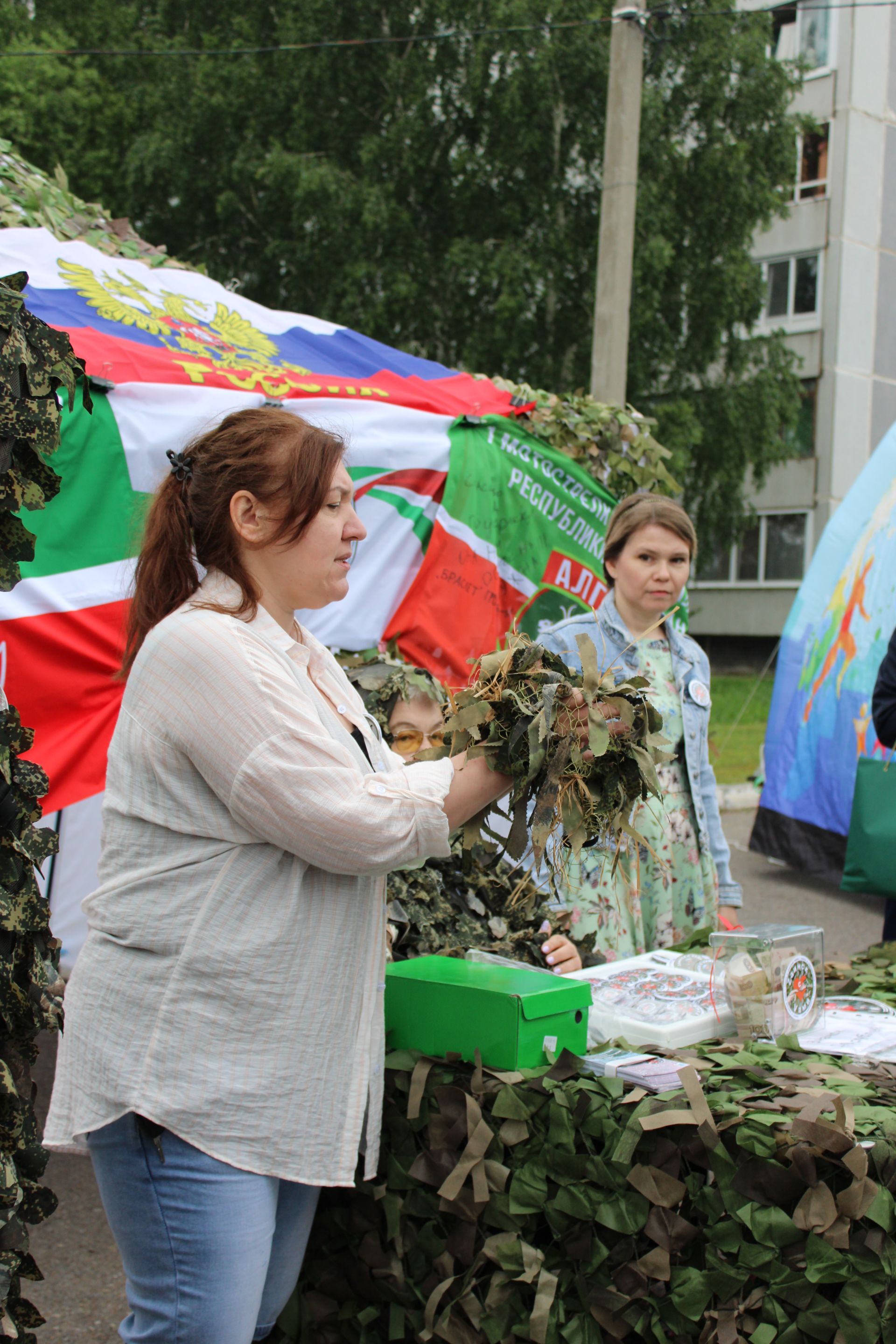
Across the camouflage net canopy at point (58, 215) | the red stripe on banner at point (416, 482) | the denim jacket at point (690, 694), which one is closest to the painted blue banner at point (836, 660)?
the red stripe on banner at point (416, 482)

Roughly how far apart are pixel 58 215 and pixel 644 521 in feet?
8.51

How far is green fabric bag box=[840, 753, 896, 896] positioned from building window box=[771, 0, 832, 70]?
17.5 m

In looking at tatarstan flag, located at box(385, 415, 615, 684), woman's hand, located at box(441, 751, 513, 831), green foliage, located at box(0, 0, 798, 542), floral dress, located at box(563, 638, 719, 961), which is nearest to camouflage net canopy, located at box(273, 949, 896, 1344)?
woman's hand, located at box(441, 751, 513, 831)

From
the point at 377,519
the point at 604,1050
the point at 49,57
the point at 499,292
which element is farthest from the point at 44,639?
the point at 49,57

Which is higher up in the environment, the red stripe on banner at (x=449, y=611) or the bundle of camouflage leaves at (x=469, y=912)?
the red stripe on banner at (x=449, y=611)

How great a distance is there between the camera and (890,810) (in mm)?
4652

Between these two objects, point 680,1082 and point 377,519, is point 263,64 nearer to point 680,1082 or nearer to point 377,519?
point 377,519

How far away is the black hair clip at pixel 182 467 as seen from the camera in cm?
175

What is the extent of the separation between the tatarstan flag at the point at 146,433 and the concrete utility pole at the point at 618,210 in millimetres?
3041

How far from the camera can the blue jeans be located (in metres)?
1.57

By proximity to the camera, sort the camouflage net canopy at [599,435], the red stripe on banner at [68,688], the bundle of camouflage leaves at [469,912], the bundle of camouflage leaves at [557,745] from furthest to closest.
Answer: the camouflage net canopy at [599,435] → the red stripe on banner at [68,688] → the bundle of camouflage leaves at [469,912] → the bundle of camouflage leaves at [557,745]

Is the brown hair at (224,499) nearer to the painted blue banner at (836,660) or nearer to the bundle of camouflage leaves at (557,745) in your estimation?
the bundle of camouflage leaves at (557,745)

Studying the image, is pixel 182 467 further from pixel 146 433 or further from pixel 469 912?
pixel 146 433

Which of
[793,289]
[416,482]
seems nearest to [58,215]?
[416,482]
